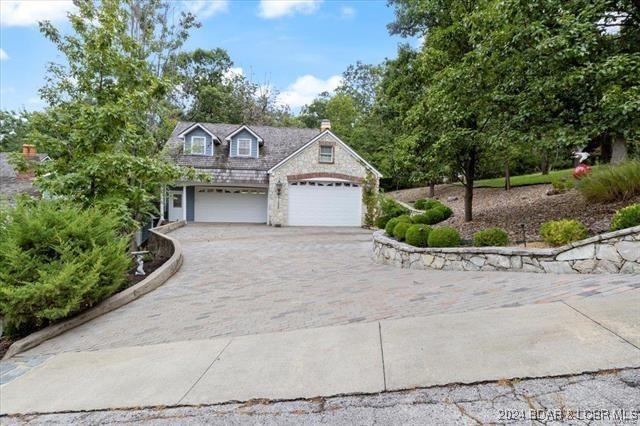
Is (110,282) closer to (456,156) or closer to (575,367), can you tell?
(575,367)

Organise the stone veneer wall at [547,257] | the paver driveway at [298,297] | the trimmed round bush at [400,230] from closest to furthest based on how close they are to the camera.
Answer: the paver driveway at [298,297] → the stone veneer wall at [547,257] → the trimmed round bush at [400,230]

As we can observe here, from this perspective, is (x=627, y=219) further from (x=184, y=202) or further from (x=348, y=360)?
(x=184, y=202)

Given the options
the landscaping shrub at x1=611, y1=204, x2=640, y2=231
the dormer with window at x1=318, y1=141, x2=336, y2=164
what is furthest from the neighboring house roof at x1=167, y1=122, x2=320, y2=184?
the landscaping shrub at x1=611, y1=204, x2=640, y2=231

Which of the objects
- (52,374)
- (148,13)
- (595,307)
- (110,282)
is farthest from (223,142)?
(595,307)

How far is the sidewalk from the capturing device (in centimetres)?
290

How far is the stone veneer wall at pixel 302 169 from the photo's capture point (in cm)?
→ 1992

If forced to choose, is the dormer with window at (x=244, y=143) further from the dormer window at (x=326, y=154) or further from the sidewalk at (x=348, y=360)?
the sidewalk at (x=348, y=360)

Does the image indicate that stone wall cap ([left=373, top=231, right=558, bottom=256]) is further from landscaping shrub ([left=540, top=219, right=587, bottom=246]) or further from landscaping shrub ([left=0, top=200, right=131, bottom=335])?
landscaping shrub ([left=0, top=200, right=131, bottom=335])

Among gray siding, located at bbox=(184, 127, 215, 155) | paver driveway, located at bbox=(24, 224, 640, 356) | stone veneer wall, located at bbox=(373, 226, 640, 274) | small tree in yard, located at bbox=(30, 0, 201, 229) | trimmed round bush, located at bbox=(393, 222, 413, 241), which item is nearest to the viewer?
paver driveway, located at bbox=(24, 224, 640, 356)

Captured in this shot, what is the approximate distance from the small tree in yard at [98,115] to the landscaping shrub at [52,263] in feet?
5.04

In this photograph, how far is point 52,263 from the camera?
5238mm

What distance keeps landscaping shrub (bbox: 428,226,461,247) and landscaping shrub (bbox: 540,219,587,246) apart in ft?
5.03

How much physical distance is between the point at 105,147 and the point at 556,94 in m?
9.08

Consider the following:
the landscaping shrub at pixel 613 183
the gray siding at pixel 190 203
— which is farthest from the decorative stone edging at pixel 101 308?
the gray siding at pixel 190 203
